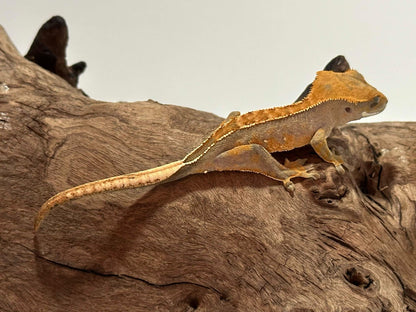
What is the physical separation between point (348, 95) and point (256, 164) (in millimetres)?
914

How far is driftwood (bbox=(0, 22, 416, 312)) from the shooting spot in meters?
2.94

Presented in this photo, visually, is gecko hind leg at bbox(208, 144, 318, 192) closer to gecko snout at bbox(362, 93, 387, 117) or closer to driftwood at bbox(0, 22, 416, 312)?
driftwood at bbox(0, 22, 416, 312)

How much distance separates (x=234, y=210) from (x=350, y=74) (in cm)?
147

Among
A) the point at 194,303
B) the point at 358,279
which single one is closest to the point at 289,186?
the point at 358,279

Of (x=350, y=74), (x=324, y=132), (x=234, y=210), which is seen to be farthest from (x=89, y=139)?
(x=350, y=74)

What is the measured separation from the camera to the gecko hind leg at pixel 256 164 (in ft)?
10.3

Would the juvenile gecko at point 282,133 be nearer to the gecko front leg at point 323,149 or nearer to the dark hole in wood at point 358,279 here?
the gecko front leg at point 323,149

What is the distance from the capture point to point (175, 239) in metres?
3.04

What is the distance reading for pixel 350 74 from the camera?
357 cm

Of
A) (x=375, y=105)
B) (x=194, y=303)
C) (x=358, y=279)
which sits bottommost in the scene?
Result: (x=194, y=303)

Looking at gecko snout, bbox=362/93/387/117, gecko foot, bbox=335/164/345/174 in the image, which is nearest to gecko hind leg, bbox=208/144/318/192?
gecko foot, bbox=335/164/345/174

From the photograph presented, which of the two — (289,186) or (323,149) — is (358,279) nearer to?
(289,186)

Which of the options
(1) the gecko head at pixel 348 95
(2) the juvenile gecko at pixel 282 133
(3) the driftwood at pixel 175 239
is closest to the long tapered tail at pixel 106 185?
(2) the juvenile gecko at pixel 282 133

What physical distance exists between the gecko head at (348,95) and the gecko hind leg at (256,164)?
1.91ft
